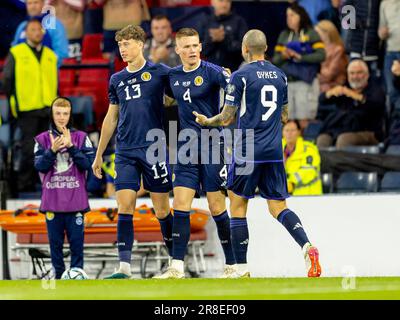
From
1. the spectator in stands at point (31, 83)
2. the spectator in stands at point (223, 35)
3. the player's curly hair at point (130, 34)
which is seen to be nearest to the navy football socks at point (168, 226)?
the player's curly hair at point (130, 34)

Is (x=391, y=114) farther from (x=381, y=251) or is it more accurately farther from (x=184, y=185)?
(x=184, y=185)

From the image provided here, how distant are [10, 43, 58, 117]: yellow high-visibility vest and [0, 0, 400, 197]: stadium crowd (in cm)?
1

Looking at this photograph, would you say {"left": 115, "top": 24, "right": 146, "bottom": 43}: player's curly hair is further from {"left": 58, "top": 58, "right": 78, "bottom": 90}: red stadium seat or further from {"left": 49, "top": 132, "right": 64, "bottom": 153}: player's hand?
{"left": 58, "top": 58, "right": 78, "bottom": 90}: red stadium seat

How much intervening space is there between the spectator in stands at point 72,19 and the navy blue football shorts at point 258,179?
6.99 metres

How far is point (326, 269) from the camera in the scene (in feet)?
50.3

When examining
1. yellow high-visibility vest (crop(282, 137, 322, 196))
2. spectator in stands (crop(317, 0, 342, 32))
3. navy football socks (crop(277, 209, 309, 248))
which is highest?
spectator in stands (crop(317, 0, 342, 32))

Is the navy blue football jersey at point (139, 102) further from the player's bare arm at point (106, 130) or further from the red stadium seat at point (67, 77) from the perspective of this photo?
the red stadium seat at point (67, 77)

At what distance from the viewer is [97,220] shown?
50.0 feet

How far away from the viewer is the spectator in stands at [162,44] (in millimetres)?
16812

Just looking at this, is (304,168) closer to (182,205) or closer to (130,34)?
(182,205)

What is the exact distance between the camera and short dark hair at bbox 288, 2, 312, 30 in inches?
664

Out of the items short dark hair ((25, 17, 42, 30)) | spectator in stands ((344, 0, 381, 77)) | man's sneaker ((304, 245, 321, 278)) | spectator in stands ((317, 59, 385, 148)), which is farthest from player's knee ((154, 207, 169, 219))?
spectator in stands ((344, 0, 381, 77))

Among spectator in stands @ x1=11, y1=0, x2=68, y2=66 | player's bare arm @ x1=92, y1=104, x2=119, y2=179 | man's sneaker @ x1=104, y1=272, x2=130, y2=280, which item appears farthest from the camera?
spectator in stands @ x1=11, y1=0, x2=68, y2=66
